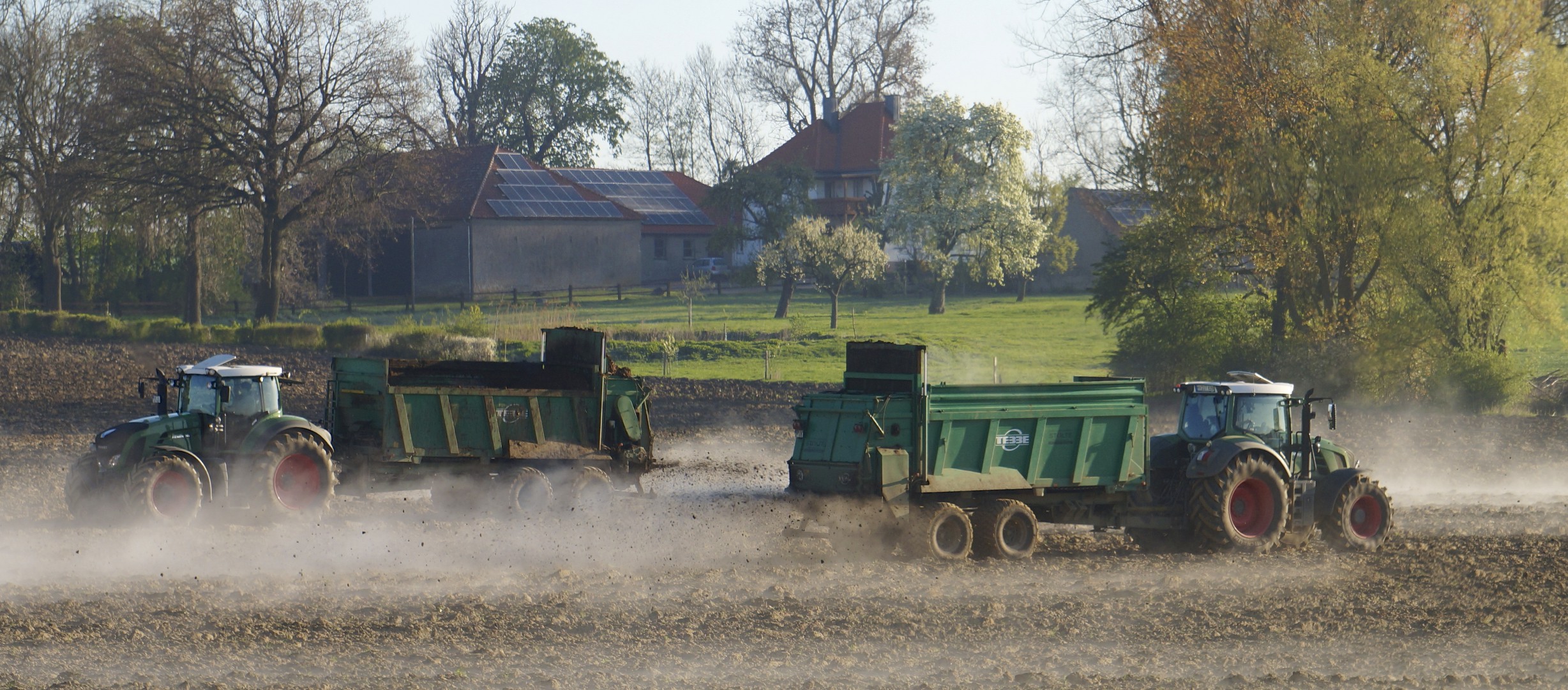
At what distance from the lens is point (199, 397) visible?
54.4 feet

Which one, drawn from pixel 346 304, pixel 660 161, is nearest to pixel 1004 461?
pixel 346 304

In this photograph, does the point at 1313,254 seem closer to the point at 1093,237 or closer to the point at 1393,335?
the point at 1393,335

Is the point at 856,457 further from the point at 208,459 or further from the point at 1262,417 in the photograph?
the point at 208,459

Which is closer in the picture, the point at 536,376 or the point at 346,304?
the point at 536,376

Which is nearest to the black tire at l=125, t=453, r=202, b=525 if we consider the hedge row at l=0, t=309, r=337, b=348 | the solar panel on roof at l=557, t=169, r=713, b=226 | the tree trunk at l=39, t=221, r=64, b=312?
the hedge row at l=0, t=309, r=337, b=348

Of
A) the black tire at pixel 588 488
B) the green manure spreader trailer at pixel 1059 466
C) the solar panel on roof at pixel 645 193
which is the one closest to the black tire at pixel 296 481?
the black tire at pixel 588 488

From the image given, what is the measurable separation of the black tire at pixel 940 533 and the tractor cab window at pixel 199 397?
8208 mm

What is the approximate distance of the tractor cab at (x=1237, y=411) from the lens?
15.5m

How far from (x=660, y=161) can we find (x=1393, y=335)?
71229 millimetres

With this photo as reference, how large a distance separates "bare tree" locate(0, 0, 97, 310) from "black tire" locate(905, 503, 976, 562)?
4069 cm

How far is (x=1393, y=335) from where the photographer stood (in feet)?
99.0

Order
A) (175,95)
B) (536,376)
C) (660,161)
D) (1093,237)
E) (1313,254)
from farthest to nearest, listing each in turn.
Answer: (660,161), (1093,237), (175,95), (1313,254), (536,376)

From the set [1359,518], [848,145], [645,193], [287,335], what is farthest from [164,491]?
[848,145]

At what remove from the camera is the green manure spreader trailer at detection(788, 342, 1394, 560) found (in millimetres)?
14312
